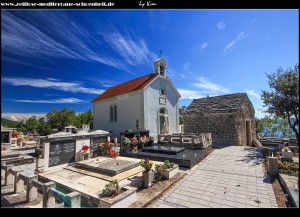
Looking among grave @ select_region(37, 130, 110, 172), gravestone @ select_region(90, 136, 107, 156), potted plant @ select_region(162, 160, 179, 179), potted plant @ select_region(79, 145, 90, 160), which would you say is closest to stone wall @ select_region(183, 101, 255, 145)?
potted plant @ select_region(162, 160, 179, 179)

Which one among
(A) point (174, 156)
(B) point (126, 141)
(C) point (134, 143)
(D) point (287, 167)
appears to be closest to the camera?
(D) point (287, 167)

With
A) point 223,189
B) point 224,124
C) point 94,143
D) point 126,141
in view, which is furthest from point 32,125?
point 223,189

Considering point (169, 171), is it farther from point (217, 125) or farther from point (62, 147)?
point (217, 125)

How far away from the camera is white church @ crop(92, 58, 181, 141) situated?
17078 millimetres

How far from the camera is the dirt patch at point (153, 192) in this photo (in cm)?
530

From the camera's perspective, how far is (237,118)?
16.4 meters

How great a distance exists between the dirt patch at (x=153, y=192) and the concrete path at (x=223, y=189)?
185 mm

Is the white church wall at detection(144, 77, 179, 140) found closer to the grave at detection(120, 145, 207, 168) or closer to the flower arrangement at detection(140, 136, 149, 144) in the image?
the flower arrangement at detection(140, 136, 149, 144)

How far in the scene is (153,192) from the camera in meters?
6.13

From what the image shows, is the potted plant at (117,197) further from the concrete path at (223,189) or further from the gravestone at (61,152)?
the gravestone at (61,152)

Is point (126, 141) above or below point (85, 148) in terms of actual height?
above

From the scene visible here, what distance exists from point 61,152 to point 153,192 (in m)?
6.25

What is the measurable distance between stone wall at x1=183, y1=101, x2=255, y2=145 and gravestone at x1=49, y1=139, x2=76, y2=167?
13.8m
